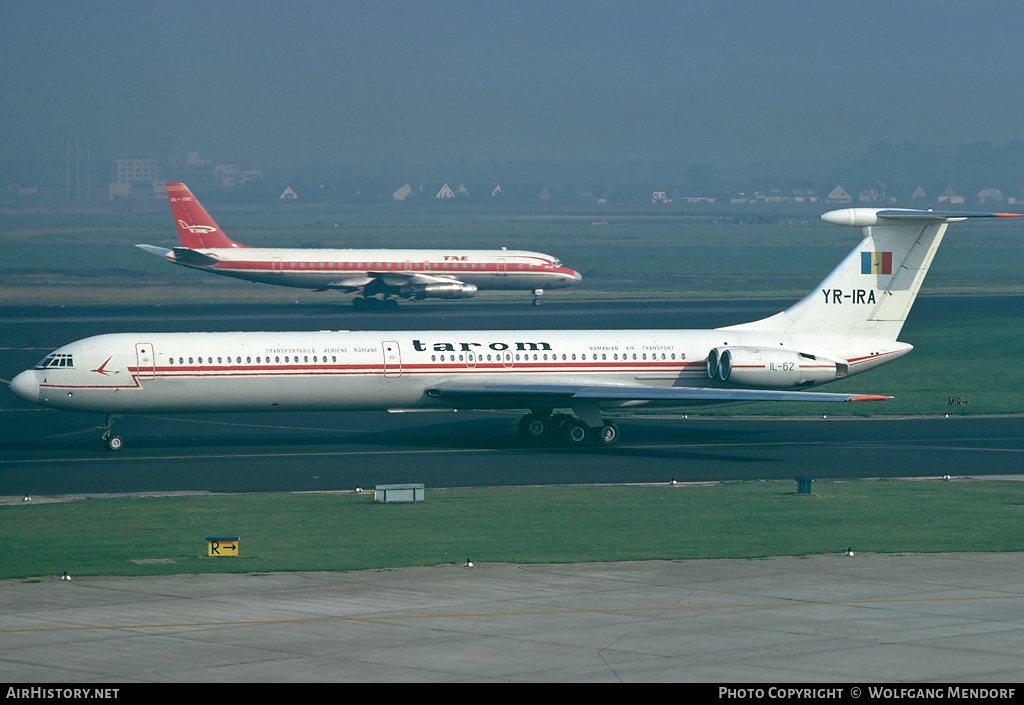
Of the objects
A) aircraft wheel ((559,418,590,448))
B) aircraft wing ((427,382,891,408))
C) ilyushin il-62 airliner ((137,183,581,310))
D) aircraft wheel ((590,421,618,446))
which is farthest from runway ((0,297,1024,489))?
ilyushin il-62 airliner ((137,183,581,310))

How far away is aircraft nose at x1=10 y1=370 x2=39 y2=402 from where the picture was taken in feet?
140

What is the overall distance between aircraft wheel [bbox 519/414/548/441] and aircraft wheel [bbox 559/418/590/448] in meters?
0.84

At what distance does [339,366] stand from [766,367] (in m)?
13.1

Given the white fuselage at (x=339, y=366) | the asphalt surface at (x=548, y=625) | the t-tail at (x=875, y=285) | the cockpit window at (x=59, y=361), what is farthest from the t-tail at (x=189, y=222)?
the asphalt surface at (x=548, y=625)

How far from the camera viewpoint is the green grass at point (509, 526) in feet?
90.2

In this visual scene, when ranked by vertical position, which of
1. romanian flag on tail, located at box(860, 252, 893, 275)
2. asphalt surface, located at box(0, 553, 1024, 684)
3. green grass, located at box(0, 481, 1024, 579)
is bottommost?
green grass, located at box(0, 481, 1024, 579)

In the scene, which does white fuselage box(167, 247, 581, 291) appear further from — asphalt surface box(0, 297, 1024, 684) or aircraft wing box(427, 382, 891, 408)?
asphalt surface box(0, 297, 1024, 684)

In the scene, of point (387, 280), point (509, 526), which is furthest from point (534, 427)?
point (387, 280)

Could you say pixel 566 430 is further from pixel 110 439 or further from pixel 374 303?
pixel 374 303

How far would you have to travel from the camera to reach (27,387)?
140ft

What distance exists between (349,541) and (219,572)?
3865mm

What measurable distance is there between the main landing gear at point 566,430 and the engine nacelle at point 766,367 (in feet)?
12.8

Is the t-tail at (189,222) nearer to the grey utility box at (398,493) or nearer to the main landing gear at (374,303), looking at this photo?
the main landing gear at (374,303)

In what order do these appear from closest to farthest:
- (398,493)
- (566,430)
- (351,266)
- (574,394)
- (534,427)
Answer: (398,493), (574,394), (566,430), (534,427), (351,266)
